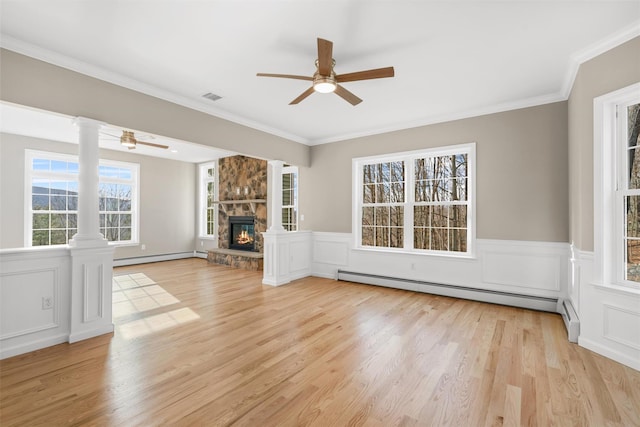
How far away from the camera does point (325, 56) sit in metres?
2.37

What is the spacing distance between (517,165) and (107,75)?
5.21m

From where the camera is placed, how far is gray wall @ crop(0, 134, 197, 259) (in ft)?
18.1

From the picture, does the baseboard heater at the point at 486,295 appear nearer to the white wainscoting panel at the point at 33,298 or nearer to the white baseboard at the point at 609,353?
the white baseboard at the point at 609,353

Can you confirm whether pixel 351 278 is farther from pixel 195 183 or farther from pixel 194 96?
pixel 195 183

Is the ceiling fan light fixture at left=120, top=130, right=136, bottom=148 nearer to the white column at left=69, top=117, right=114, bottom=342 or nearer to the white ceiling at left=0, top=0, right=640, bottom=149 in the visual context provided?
the white ceiling at left=0, top=0, right=640, bottom=149

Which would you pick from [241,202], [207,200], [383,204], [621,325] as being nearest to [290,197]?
[241,202]

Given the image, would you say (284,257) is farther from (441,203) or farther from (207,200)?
(207,200)

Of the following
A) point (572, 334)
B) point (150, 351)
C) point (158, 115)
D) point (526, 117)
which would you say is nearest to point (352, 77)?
point (158, 115)

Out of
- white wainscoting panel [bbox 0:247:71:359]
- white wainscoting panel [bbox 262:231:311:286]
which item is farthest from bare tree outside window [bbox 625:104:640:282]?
white wainscoting panel [bbox 0:247:71:359]

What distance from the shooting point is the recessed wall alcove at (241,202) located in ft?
23.2

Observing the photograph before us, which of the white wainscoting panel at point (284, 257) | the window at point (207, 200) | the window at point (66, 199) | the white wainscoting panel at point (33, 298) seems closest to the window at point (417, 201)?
the white wainscoting panel at point (284, 257)

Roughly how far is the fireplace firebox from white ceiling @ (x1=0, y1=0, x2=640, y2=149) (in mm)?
4045

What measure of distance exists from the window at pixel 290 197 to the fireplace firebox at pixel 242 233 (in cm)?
112

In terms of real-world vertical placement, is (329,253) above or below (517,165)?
below
